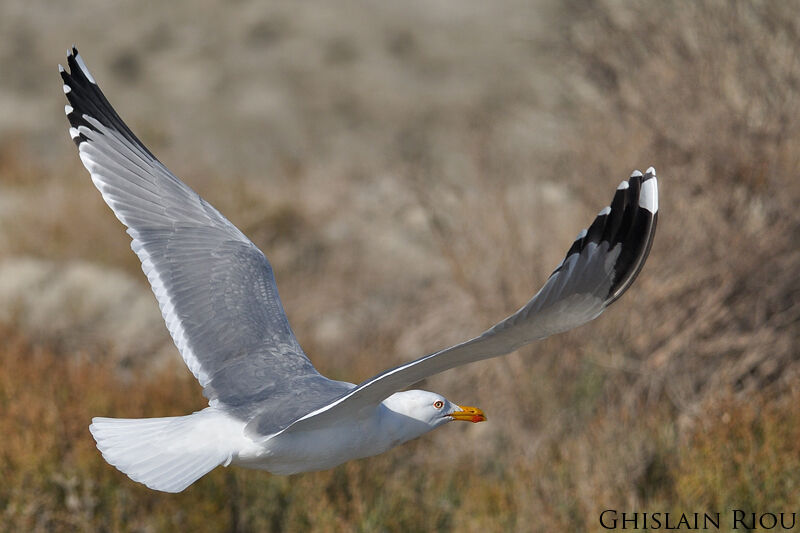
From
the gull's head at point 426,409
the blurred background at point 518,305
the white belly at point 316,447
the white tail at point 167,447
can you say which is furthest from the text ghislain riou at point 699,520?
the white tail at point 167,447

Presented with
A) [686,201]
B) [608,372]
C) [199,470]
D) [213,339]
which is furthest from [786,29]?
[199,470]

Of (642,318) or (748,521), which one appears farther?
(642,318)

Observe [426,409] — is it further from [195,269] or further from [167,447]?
[195,269]

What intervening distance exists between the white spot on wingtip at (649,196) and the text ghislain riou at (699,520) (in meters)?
2.06

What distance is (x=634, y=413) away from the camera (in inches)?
232

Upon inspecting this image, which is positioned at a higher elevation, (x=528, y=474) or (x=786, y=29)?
(x=786, y=29)

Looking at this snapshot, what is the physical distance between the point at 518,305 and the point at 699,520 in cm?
205

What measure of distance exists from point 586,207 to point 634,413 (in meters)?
1.28

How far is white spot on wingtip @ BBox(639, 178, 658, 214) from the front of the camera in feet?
9.27

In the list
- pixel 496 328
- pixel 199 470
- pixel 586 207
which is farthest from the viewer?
pixel 586 207

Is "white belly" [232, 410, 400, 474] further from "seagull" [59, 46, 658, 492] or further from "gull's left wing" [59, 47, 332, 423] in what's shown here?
"gull's left wing" [59, 47, 332, 423]

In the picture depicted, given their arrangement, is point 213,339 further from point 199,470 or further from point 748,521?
point 748,521

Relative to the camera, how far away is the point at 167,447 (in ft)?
10.7

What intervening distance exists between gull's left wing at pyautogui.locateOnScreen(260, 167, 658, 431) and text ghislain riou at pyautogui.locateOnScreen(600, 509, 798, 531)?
2006 mm
